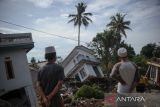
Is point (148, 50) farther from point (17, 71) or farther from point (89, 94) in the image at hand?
point (17, 71)

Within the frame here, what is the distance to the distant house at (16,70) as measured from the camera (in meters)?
16.5

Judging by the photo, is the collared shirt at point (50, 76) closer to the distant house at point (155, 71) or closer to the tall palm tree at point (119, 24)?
the distant house at point (155, 71)

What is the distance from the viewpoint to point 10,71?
55.8 feet

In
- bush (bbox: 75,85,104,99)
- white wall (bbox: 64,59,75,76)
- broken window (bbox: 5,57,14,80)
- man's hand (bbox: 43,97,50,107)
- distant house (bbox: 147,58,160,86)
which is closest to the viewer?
man's hand (bbox: 43,97,50,107)

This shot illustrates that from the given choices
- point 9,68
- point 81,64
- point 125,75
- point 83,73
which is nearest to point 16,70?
point 9,68

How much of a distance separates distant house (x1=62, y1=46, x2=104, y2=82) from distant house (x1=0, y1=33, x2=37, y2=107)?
1651cm

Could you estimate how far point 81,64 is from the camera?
3450 cm

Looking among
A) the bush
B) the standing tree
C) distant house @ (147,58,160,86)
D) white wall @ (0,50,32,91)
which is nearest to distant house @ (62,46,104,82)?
distant house @ (147,58,160,86)

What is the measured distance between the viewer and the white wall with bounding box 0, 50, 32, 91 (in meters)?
16.4

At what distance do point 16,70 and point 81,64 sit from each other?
17799 millimetres

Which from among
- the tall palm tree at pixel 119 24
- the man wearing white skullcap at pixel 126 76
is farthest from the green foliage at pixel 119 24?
the man wearing white skullcap at pixel 126 76

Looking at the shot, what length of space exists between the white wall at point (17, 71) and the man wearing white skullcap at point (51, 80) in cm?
1314

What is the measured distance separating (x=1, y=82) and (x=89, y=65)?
2021 cm

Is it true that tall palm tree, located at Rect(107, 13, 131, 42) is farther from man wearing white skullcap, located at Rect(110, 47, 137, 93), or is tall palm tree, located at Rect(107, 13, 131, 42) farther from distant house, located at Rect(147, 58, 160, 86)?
man wearing white skullcap, located at Rect(110, 47, 137, 93)
